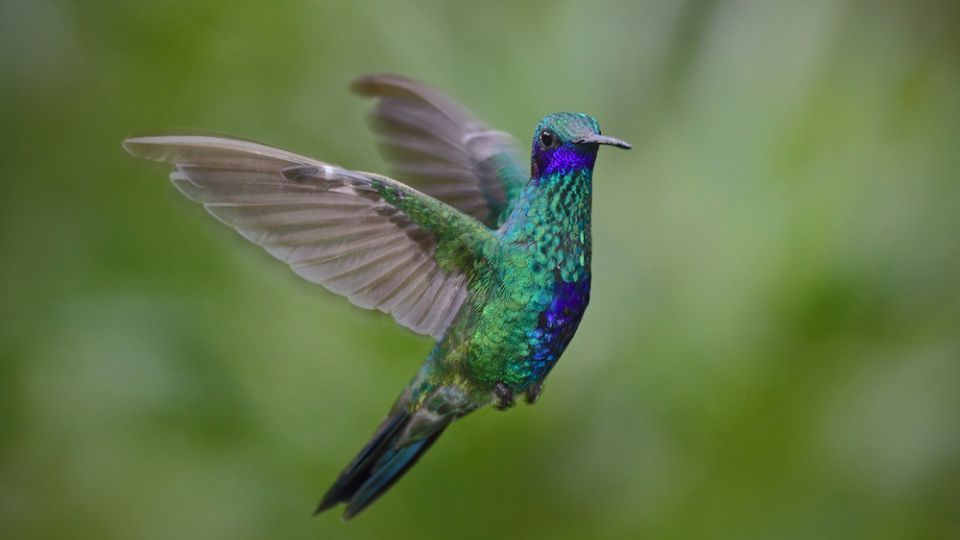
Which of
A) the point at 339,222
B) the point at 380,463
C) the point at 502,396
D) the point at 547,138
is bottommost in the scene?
the point at 380,463

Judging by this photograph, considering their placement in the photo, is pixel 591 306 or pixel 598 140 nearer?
pixel 598 140

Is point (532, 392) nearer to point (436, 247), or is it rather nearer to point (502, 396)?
point (502, 396)

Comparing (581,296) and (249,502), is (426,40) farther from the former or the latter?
(581,296)

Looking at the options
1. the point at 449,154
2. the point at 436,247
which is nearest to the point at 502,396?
the point at 436,247

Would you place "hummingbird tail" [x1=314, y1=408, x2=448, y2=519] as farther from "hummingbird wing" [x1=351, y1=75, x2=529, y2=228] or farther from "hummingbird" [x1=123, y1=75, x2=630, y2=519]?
"hummingbird wing" [x1=351, y1=75, x2=529, y2=228]

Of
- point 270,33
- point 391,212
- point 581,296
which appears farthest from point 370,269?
point 270,33

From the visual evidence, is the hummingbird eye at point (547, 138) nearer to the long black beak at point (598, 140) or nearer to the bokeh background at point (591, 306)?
the long black beak at point (598, 140)

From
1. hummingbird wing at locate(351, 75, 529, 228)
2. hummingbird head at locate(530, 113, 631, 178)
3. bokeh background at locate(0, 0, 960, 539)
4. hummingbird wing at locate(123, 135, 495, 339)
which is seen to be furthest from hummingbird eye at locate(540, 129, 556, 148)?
bokeh background at locate(0, 0, 960, 539)

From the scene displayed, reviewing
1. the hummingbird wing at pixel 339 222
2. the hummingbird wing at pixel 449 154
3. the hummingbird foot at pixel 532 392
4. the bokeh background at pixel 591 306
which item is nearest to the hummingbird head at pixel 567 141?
the hummingbird wing at pixel 339 222
